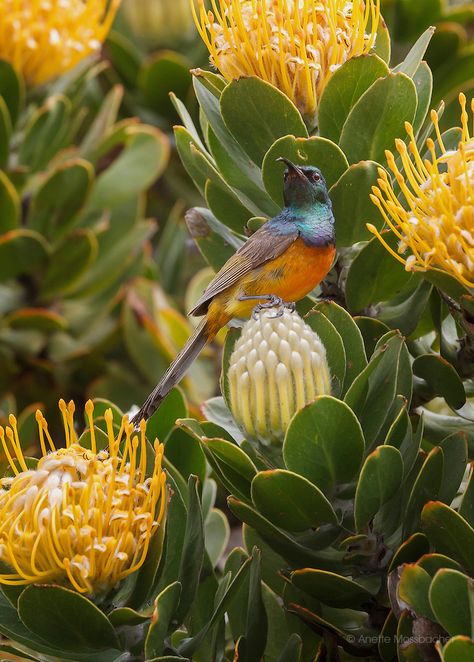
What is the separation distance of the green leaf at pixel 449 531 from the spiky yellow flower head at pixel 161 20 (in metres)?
1.98

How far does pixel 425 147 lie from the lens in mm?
1530

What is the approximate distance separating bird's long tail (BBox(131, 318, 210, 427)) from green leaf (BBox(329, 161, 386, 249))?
12.4 inches

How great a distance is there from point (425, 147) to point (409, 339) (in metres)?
0.28

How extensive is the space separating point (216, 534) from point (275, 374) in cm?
49

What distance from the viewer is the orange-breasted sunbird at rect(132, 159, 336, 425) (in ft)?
4.74

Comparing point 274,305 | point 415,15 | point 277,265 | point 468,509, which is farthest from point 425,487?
point 415,15

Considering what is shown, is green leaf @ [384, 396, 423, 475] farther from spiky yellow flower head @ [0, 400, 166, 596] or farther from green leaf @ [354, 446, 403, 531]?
spiky yellow flower head @ [0, 400, 166, 596]

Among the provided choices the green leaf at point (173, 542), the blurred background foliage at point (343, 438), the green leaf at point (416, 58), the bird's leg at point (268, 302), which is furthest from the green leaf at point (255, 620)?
the green leaf at point (416, 58)

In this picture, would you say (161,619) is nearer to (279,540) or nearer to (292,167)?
(279,540)

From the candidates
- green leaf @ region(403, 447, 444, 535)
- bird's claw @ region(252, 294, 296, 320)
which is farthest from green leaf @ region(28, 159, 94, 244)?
green leaf @ region(403, 447, 444, 535)

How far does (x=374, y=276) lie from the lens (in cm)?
142

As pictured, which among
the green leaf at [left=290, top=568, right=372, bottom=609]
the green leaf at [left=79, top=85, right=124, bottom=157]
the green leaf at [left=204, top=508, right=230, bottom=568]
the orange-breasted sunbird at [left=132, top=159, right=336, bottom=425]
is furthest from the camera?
the green leaf at [left=79, top=85, right=124, bottom=157]

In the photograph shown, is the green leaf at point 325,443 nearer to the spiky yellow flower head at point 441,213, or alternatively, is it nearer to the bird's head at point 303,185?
the spiky yellow flower head at point 441,213

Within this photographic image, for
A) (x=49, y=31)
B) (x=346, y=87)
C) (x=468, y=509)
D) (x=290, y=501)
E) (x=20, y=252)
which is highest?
(x=49, y=31)
